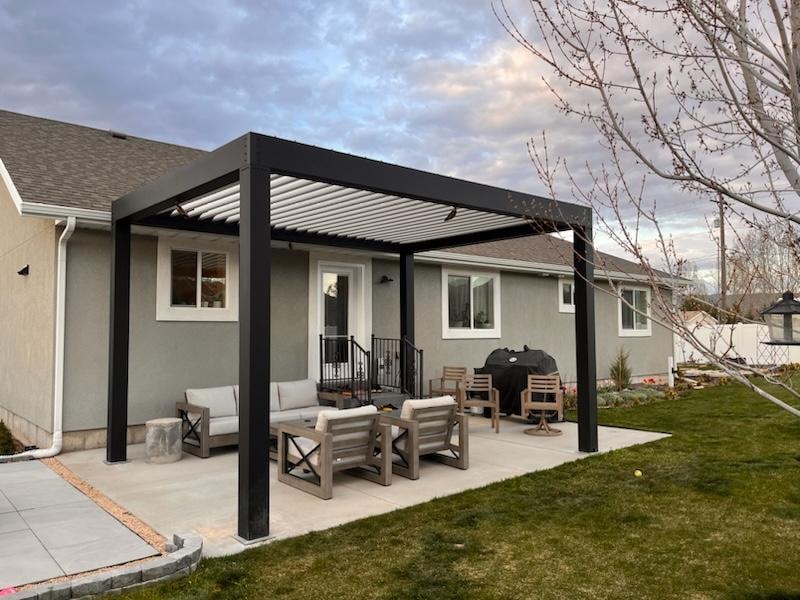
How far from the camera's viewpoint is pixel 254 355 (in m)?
4.57

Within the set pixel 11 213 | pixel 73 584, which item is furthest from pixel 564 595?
pixel 11 213

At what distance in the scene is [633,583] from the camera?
3.74 m

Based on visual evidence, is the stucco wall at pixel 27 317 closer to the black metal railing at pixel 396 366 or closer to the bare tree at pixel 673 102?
the black metal railing at pixel 396 366

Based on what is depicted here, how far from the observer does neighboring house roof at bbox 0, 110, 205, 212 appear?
748 cm

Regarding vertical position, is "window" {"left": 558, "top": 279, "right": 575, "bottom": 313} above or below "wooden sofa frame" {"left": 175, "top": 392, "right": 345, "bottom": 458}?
above

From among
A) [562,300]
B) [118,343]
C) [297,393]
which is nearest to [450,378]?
[297,393]

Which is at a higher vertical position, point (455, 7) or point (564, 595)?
point (455, 7)

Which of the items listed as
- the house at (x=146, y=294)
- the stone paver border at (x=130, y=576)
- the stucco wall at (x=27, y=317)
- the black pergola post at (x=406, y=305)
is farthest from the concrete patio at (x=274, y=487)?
the black pergola post at (x=406, y=305)

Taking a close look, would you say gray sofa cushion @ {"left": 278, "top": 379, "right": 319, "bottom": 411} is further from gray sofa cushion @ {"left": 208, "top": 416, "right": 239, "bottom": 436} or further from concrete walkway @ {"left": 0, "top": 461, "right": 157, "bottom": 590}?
concrete walkway @ {"left": 0, "top": 461, "right": 157, "bottom": 590}

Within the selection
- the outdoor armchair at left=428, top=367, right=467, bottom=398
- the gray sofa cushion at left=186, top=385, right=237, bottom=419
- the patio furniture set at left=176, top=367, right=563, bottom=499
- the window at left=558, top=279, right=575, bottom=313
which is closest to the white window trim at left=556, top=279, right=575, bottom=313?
the window at left=558, top=279, right=575, bottom=313

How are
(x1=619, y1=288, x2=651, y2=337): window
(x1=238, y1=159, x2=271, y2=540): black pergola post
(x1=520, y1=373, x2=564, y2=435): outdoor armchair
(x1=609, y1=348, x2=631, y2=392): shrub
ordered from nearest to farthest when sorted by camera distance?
(x1=238, y1=159, x2=271, y2=540): black pergola post, (x1=520, y1=373, x2=564, y2=435): outdoor armchair, (x1=609, y1=348, x2=631, y2=392): shrub, (x1=619, y1=288, x2=651, y2=337): window

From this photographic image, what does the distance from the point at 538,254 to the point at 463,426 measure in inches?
339

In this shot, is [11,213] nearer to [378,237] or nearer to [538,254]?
[378,237]

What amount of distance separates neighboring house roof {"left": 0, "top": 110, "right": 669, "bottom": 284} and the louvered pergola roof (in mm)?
793
